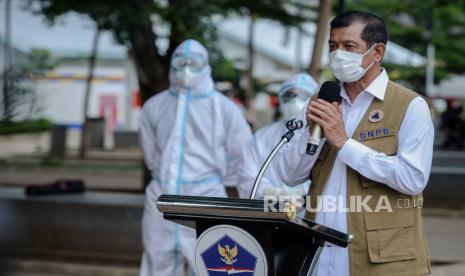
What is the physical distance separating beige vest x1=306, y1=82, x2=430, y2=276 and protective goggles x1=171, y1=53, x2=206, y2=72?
7.81 ft

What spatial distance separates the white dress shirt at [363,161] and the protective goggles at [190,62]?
2.18 meters

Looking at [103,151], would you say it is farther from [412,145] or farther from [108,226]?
[412,145]

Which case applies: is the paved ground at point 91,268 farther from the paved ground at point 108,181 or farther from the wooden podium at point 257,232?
the wooden podium at point 257,232

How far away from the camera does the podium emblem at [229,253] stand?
2.99m

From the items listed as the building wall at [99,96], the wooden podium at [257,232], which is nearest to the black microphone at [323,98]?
the wooden podium at [257,232]

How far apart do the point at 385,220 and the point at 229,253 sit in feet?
2.05

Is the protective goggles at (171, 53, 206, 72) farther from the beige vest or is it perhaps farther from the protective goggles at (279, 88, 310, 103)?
the beige vest

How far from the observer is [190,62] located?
18.2ft

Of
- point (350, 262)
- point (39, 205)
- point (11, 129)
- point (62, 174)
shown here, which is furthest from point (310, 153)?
point (62, 174)

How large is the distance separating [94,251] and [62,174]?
887 centimetres

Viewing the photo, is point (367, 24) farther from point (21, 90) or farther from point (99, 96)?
A: point (99, 96)

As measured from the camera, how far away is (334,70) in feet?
10.7

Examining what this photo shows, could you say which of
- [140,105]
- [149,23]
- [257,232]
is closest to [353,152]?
[257,232]

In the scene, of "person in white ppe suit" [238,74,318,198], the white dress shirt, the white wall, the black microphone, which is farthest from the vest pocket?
the white wall
